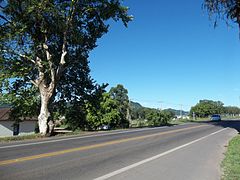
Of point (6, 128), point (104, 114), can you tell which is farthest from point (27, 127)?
point (104, 114)

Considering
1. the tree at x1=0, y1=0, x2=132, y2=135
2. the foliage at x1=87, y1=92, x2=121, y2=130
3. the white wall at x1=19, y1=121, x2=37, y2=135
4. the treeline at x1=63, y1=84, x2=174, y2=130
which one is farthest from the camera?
the foliage at x1=87, y1=92, x2=121, y2=130

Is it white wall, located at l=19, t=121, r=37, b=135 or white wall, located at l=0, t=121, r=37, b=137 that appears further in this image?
white wall, located at l=19, t=121, r=37, b=135

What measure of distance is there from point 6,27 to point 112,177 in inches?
732

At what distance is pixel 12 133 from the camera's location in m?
41.3

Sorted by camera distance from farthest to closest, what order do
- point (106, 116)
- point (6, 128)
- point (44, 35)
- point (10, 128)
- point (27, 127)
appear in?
1. point (106, 116)
2. point (27, 127)
3. point (10, 128)
4. point (6, 128)
5. point (44, 35)

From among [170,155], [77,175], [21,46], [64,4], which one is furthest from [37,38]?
[77,175]

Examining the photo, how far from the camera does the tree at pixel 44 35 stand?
76.1ft

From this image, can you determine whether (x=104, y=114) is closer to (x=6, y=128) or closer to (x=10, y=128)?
(x=10, y=128)

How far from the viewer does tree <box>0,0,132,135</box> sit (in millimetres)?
23203

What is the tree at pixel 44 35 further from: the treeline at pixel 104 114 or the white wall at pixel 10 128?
the white wall at pixel 10 128

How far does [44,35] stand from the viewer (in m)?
25.8

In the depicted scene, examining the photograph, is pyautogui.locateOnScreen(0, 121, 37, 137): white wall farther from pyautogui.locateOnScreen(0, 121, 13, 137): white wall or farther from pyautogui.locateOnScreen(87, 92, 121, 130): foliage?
pyautogui.locateOnScreen(87, 92, 121, 130): foliage

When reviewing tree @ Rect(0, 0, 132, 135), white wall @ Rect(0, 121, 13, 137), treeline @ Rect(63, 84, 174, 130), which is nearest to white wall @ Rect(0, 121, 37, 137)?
white wall @ Rect(0, 121, 13, 137)

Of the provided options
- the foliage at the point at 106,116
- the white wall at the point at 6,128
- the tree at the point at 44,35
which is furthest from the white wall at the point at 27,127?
the tree at the point at 44,35
